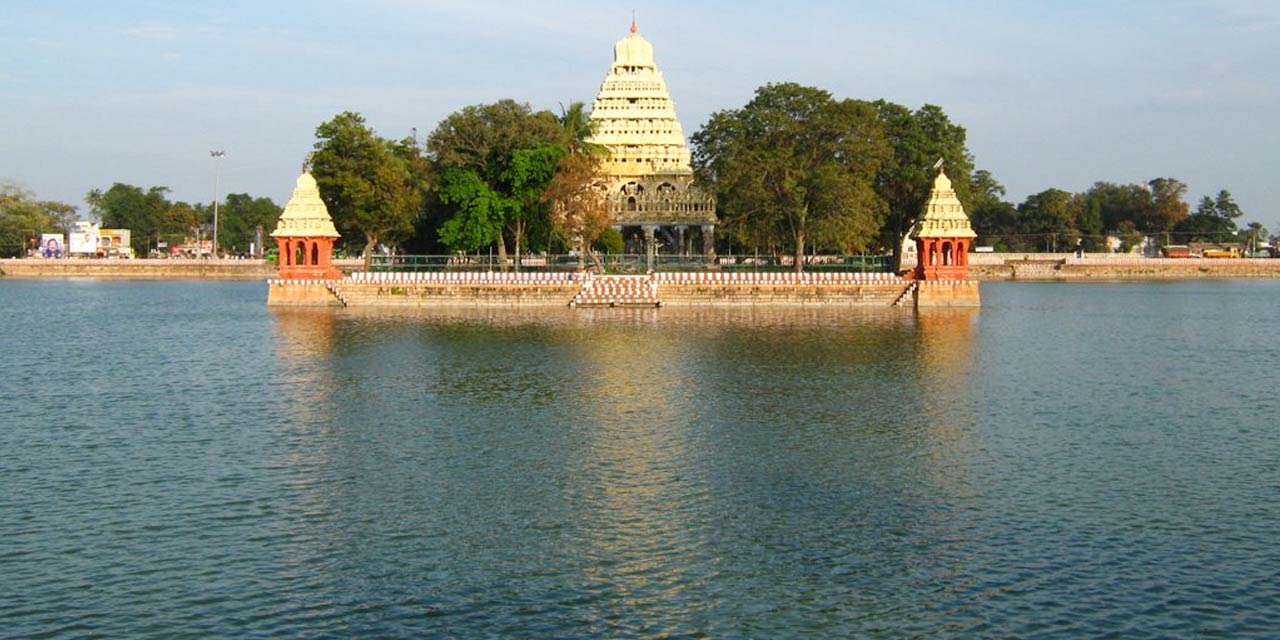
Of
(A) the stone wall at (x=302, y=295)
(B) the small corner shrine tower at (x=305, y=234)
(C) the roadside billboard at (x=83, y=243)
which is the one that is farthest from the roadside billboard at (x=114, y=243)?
(A) the stone wall at (x=302, y=295)

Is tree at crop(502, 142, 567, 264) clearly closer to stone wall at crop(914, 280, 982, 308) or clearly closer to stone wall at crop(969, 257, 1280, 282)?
stone wall at crop(914, 280, 982, 308)

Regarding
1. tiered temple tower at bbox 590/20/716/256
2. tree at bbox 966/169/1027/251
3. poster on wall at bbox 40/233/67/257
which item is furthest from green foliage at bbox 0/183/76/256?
tree at bbox 966/169/1027/251

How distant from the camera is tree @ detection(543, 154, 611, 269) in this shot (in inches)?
2377

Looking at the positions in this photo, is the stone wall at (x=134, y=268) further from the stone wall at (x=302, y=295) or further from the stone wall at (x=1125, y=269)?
the stone wall at (x=1125, y=269)

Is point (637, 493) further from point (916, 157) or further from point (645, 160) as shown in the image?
point (645, 160)

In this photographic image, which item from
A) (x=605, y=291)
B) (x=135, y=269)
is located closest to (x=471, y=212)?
(x=605, y=291)

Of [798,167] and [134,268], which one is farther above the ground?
[798,167]

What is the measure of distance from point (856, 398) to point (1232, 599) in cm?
1356

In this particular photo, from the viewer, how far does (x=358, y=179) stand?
63.6 meters

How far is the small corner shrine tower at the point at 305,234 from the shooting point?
5434cm

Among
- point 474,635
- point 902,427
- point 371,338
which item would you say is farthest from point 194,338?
point 474,635

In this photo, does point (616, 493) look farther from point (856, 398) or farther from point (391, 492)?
point (856, 398)

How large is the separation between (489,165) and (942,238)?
72.8ft

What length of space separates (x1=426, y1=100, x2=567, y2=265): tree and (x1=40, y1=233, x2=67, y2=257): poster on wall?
176ft
